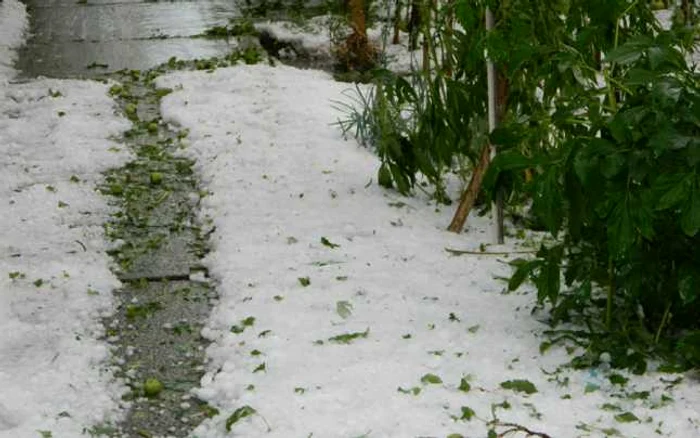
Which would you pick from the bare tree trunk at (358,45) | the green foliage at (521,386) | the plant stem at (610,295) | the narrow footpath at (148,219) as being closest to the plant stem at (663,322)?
the plant stem at (610,295)

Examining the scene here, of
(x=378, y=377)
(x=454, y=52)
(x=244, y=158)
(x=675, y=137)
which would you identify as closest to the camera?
(x=675, y=137)

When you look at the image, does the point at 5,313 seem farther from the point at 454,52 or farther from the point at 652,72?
the point at 652,72

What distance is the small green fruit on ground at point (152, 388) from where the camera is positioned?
11.0 feet

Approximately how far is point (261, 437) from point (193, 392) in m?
0.45

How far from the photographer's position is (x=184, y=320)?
151 inches

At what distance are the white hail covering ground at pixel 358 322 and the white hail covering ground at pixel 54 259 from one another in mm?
393

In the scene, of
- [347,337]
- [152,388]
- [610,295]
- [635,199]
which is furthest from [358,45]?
[635,199]

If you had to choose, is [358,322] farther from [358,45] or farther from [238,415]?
[358,45]

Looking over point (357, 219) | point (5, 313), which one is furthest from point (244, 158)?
point (5, 313)

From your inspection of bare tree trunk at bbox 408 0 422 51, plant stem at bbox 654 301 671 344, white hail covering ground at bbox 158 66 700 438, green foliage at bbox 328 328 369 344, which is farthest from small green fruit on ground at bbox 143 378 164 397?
bare tree trunk at bbox 408 0 422 51

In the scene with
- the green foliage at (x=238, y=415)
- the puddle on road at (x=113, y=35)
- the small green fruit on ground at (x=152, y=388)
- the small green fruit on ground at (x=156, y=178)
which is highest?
the puddle on road at (x=113, y=35)

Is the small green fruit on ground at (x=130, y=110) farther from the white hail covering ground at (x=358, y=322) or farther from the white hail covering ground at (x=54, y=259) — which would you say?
the white hail covering ground at (x=358, y=322)

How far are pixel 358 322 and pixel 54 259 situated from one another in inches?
53.3

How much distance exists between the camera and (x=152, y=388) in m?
3.36
